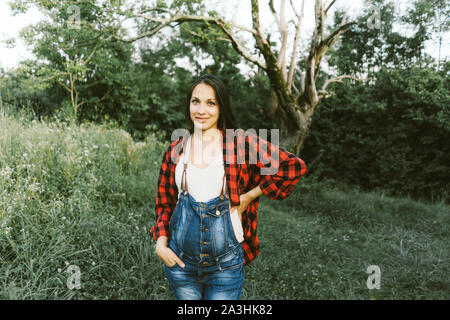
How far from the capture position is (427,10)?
8.45m

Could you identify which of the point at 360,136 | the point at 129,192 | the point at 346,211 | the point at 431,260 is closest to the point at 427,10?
the point at 360,136

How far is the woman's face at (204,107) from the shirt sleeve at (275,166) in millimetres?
253

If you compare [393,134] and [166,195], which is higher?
[393,134]

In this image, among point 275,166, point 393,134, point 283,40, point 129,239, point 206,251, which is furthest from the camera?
point 283,40

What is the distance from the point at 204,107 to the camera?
5.39 ft

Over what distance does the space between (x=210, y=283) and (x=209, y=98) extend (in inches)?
40.3

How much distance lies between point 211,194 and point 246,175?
0.83 feet

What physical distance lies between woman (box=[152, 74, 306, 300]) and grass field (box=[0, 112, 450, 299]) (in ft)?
4.84

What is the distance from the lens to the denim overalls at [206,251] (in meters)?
1.55

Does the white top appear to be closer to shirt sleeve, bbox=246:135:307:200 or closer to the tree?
shirt sleeve, bbox=246:135:307:200

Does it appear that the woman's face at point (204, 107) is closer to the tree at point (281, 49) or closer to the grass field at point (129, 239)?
the grass field at point (129, 239)

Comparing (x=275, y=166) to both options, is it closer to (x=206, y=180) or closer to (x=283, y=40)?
(x=206, y=180)

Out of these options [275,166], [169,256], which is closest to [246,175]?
[275,166]

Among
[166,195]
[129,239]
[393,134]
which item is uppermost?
[393,134]
